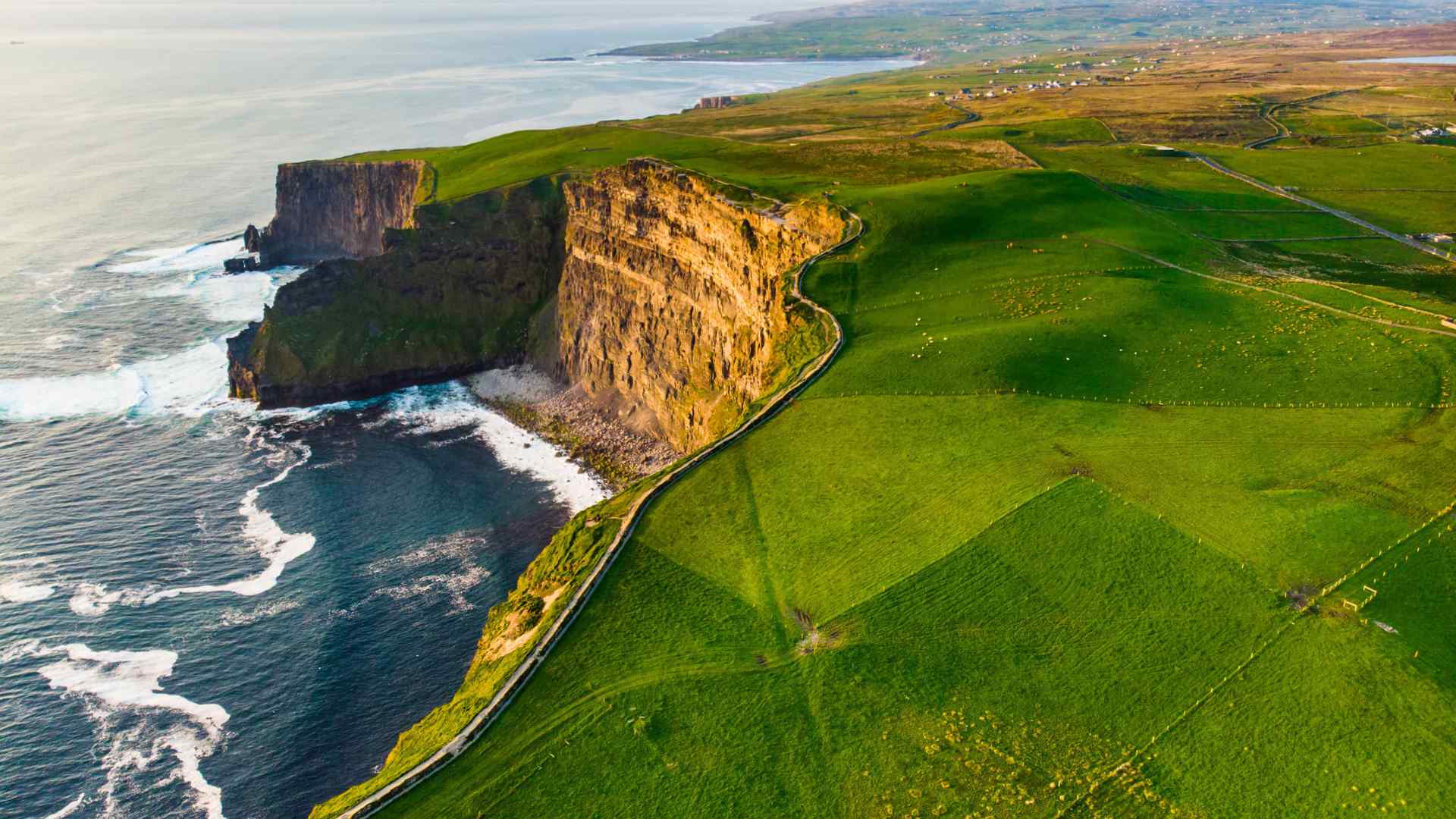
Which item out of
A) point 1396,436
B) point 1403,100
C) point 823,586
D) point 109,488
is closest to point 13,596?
point 109,488

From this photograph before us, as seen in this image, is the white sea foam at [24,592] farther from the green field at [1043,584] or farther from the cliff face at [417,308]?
the green field at [1043,584]

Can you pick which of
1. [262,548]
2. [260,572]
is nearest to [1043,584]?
[260,572]

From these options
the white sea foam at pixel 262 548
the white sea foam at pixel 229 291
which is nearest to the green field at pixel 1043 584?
the white sea foam at pixel 262 548

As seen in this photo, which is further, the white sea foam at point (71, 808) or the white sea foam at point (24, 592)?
the white sea foam at point (24, 592)

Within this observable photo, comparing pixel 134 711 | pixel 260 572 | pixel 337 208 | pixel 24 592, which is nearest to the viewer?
pixel 134 711

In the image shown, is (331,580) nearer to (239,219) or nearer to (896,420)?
(896,420)

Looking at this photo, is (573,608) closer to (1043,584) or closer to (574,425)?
(1043,584)
